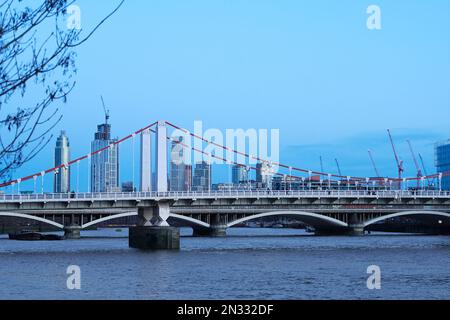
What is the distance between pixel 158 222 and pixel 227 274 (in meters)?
33.4

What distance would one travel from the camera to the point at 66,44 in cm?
1365

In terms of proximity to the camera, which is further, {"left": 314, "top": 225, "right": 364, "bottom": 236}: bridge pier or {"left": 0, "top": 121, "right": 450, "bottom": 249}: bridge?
{"left": 314, "top": 225, "right": 364, "bottom": 236}: bridge pier

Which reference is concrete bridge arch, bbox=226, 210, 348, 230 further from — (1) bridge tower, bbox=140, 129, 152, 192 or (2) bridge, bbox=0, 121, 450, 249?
(1) bridge tower, bbox=140, 129, 152, 192

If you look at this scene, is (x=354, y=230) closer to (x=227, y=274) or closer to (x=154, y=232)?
(x=154, y=232)

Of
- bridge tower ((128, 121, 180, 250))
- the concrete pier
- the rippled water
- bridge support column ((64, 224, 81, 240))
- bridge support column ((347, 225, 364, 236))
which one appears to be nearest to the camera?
the rippled water

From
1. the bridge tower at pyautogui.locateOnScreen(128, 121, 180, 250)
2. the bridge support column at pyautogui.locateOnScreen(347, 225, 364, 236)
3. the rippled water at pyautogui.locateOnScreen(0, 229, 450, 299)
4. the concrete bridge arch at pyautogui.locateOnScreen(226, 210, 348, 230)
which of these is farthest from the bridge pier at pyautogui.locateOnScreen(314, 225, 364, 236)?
the rippled water at pyautogui.locateOnScreen(0, 229, 450, 299)

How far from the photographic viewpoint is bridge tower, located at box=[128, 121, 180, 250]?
79.8 m

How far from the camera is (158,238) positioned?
80188 millimetres

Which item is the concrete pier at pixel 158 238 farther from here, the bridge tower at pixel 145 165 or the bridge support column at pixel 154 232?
the bridge tower at pixel 145 165

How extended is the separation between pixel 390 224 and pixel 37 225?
238ft

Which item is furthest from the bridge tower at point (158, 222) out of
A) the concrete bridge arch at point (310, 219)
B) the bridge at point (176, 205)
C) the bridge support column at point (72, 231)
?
the bridge support column at point (72, 231)

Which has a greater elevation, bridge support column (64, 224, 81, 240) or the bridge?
the bridge

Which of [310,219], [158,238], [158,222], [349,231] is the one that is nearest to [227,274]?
[158,238]

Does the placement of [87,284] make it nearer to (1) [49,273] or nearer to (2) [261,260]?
(1) [49,273]
